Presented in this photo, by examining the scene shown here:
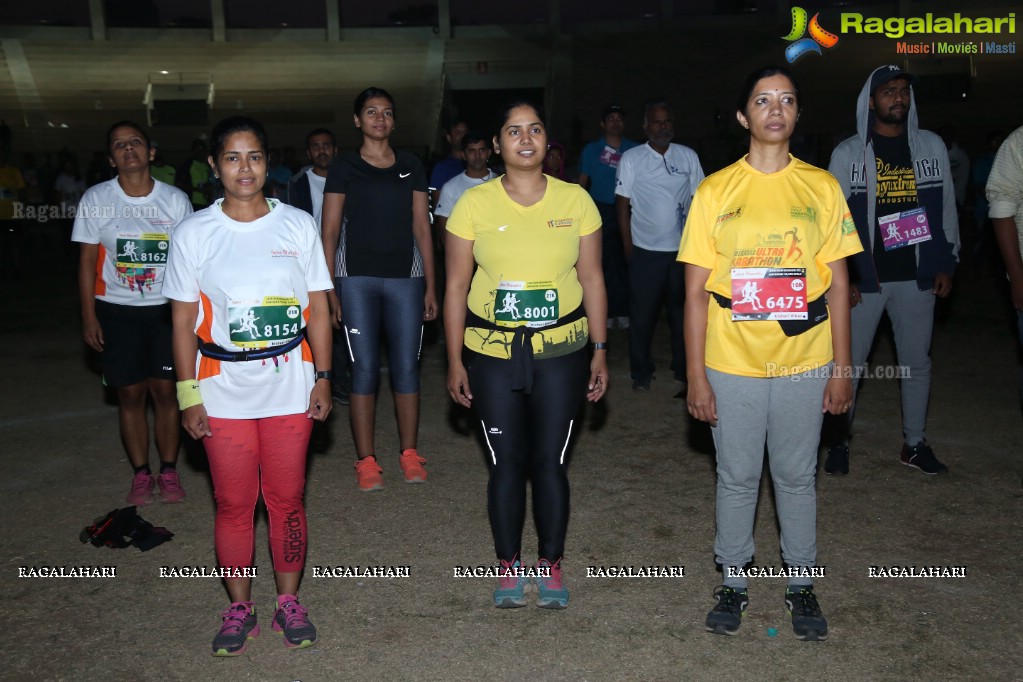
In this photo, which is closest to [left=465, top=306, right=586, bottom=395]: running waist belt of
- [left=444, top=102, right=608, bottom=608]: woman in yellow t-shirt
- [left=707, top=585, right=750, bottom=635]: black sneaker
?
[left=444, top=102, right=608, bottom=608]: woman in yellow t-shirt

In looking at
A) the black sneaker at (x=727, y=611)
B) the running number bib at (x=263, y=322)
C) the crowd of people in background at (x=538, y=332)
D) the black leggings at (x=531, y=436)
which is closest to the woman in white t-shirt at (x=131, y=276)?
the crowd of people in background at (x=538, y=332)

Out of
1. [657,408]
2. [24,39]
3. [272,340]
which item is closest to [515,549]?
[272,340]

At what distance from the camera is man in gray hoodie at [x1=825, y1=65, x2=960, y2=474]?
5.41 m

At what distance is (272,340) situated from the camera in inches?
150

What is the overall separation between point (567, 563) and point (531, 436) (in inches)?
37.1

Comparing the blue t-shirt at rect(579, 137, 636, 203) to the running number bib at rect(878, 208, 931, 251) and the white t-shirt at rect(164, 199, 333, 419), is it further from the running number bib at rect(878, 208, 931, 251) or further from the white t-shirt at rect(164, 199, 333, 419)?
the white t-shirt at rect(164, 199, 333, 419)

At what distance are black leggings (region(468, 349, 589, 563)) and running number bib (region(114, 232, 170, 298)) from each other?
234 centimetres

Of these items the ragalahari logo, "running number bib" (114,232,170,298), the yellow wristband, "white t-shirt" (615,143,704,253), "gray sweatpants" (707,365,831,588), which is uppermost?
the ragalahari logo

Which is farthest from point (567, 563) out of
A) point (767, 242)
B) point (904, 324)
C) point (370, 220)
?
point (904, 324)

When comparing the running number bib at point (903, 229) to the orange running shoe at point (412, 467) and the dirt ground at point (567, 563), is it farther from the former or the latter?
the orange running shoe at point (412, 467)

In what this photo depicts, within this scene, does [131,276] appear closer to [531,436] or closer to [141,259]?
[141,259]

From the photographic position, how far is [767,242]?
145 inches

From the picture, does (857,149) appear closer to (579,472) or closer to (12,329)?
(579,472)

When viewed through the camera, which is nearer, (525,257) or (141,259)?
(525,257)
